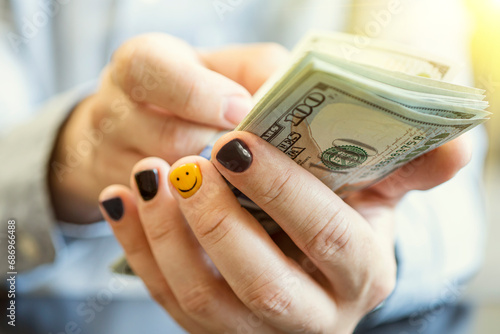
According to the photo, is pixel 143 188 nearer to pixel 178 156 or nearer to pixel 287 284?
pixel 178 156

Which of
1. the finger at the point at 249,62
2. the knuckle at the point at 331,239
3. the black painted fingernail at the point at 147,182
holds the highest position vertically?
Answer: the finger at the point at 249,62

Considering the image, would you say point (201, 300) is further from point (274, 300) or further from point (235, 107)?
point (235, 107)

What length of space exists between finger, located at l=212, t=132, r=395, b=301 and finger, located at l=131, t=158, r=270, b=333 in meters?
0.13

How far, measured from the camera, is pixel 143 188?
47 cm

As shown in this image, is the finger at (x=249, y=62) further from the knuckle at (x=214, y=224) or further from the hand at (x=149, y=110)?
the knuckle at (x=214, y=224)

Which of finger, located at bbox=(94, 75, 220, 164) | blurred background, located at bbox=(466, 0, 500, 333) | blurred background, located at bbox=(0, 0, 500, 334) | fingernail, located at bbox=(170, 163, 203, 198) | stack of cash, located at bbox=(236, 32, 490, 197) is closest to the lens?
stack of cash, located at bbox=(236, 32, 490, 197)

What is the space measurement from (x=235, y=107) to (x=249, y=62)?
15 cm

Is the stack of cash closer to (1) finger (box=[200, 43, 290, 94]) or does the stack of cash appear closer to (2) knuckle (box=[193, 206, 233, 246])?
(2) knuckle (box=[193, 206, 233, 246])

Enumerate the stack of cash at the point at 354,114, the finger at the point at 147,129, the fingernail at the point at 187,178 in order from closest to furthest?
the stack of cash at the point at 354,114 < the fingernail at the point at 187,178 < the finger at the point at 147,129

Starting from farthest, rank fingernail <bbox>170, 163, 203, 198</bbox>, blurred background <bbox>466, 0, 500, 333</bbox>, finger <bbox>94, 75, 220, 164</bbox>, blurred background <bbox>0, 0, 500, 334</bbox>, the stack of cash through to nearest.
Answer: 1. blurred background <bbox>466, 0, 500, 333</bbox>
2. blurred background <bbox>0, 0, 500, 334</bbox>
3. finger <bbox>94, 75, 220, 164</bbox>
4. fingernail <bbox>170, 163, 203, 198</bbox>
5. the stack of cash

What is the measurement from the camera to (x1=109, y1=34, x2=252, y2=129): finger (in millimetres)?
452

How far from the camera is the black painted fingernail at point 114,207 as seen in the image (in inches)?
20.3

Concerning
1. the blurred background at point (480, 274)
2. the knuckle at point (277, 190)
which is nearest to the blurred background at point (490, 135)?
the blurred background at point (480, 274)

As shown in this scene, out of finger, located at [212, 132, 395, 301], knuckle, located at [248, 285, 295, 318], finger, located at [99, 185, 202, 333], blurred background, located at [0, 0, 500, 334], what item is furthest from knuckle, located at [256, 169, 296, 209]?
blurred background, located at [0, 0, 500, 334]
